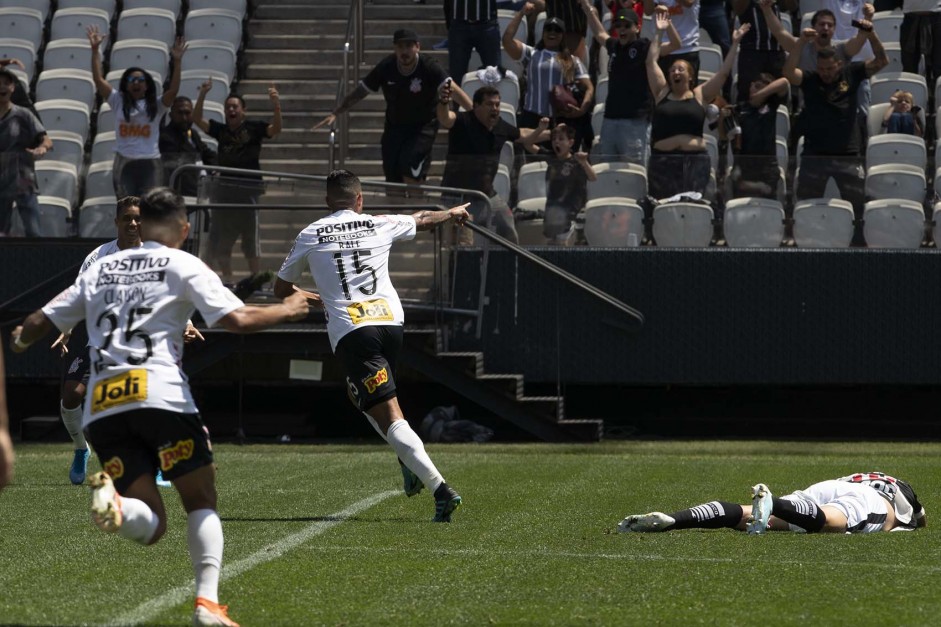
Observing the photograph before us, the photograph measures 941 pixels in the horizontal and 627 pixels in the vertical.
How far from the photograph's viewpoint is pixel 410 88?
17.9m

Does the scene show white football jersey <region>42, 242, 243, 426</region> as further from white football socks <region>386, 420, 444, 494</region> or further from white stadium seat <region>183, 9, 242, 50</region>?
white stadium seat <region>183, 9, 242, 50</region>

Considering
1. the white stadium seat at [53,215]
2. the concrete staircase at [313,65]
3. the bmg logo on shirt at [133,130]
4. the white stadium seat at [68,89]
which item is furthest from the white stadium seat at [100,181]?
the white stadium seat at [68,89]

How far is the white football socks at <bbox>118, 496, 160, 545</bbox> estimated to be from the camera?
5762mm

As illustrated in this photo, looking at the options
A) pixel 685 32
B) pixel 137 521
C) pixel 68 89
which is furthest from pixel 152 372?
pixel 68 89

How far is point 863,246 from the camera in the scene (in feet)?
57.0

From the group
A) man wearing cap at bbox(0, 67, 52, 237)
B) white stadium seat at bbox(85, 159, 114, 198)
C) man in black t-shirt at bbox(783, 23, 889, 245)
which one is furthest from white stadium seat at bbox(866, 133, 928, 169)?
man wearing cap at bbox(0, 67, 52, 237)

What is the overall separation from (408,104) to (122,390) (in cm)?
1235

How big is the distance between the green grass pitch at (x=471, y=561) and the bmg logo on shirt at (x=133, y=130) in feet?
20.2

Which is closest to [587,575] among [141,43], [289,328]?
[289,328]

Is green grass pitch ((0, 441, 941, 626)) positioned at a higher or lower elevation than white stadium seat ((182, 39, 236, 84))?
lower

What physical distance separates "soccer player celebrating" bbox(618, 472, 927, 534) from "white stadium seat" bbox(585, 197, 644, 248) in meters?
8.21

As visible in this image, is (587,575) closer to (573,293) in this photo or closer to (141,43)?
(573,293)

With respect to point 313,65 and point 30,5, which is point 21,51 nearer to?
point 30,5

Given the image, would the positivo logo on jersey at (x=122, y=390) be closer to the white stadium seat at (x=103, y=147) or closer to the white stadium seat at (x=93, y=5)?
the white stadium seat at (x=103, y=147)
